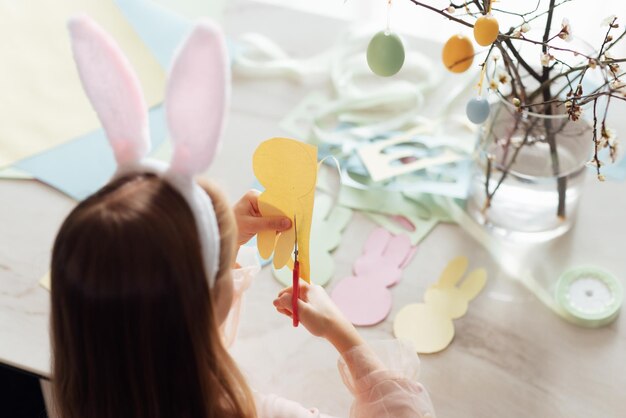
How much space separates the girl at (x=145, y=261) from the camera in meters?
0.60

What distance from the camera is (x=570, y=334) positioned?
89 centimetres

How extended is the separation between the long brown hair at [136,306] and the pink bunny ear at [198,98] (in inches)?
1.4

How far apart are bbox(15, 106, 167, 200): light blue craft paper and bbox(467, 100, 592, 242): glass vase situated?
0.43m

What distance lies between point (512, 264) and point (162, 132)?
48cm

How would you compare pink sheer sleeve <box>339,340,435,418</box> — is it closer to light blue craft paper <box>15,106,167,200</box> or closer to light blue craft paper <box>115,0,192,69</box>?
light blue craft paper <box>15,106,167,200</box>

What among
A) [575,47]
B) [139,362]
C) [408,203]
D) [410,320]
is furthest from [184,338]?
[575,47]

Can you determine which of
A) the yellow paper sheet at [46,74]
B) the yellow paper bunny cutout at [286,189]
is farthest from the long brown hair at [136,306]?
the yellow paper sheet at [46,74]

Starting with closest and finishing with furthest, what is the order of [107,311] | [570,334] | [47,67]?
[107,311] → [570,334] → [47,67]

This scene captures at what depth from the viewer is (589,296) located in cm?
92

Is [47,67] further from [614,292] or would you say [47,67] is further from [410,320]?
[614,292]

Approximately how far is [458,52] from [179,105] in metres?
0.38

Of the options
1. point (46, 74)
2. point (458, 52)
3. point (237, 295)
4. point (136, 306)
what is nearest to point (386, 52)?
→ point (458, 52)

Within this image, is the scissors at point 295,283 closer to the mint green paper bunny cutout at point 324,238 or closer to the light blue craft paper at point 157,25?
the mint green paper bunny cutout at point 324,238

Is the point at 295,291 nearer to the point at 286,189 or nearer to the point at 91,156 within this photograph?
the point at 286,189
